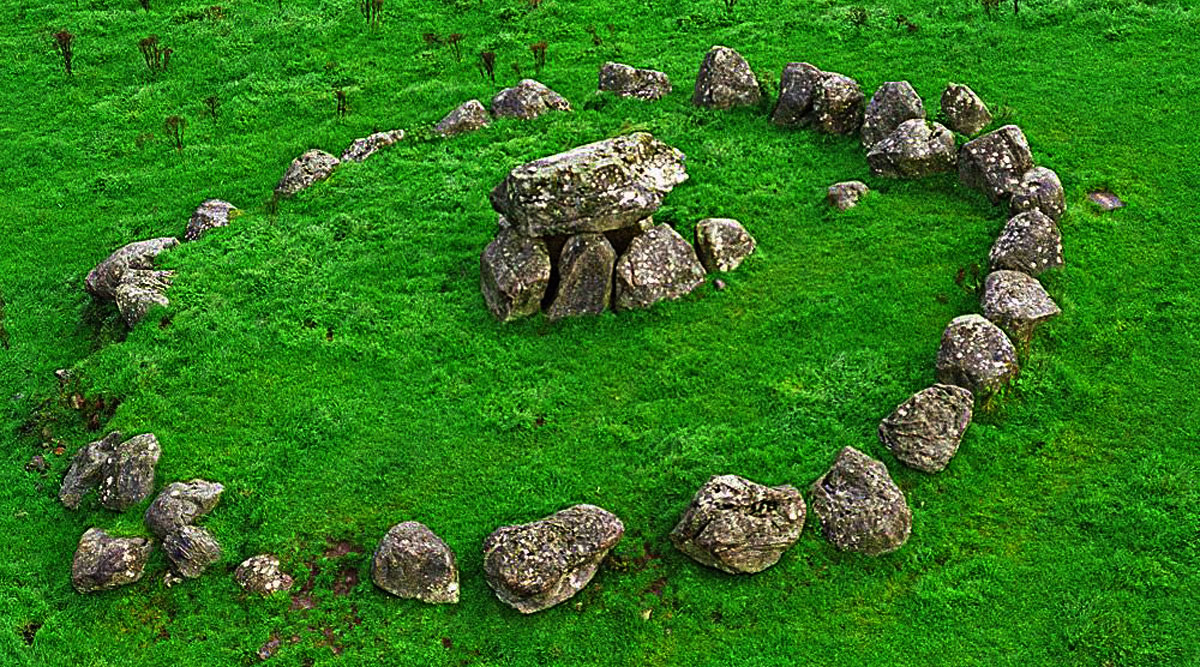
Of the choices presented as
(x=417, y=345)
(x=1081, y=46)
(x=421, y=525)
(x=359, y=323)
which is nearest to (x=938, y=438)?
(x=421, y=525)

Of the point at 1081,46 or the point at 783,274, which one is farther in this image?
the point at 1081,46

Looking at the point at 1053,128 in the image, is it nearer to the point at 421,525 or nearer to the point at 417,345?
the point at 417,345

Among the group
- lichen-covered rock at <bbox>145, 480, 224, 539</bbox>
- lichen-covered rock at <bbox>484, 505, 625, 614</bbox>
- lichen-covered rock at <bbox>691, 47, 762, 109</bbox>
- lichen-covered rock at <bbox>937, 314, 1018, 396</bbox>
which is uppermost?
lichen-covered rock at <bbox>691, 47, 762, 109</bbox>

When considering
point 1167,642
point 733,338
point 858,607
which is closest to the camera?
point 1167,642

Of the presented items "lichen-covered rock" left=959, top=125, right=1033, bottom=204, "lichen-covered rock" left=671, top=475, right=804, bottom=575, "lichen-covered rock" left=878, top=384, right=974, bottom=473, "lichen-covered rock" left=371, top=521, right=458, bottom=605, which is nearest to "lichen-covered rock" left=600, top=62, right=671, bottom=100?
"lichen-covered rock" left=959, top=125, right=1033, bottom=204

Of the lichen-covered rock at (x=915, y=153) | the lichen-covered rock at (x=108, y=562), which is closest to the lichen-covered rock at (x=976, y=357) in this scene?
the lichen-covered rock at (x=915, y=153)

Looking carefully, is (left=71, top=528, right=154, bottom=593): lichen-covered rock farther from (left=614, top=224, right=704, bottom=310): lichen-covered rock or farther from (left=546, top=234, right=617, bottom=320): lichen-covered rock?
(left=614, top=224, right=704, bottom=310): lichen-covered rock
